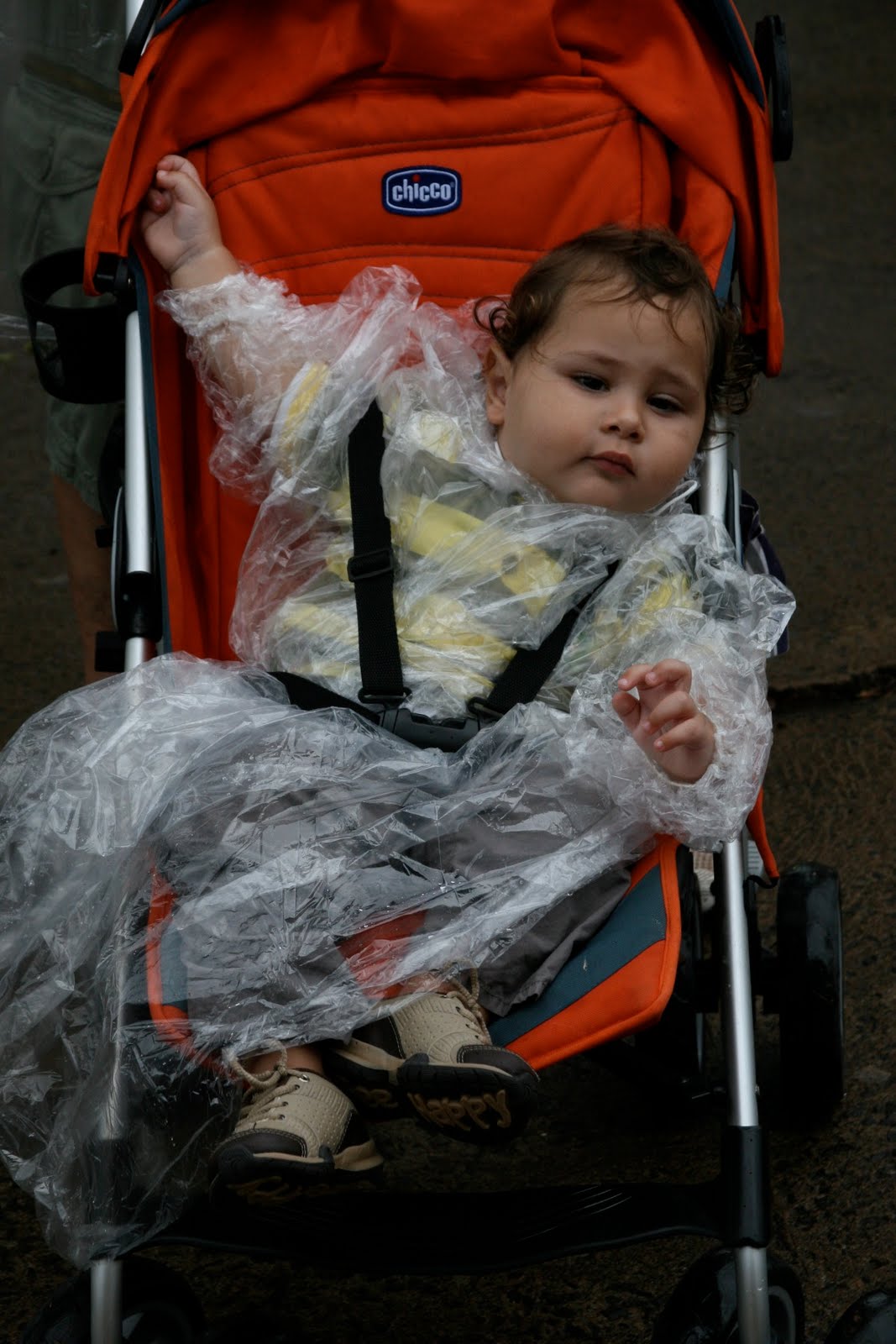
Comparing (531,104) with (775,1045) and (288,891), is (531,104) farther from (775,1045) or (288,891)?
(775,1045)

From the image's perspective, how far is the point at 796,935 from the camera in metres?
2.22

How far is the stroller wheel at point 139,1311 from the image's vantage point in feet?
5.88

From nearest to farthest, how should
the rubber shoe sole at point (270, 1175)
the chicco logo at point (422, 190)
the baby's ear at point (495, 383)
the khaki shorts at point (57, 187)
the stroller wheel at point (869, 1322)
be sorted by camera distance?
the rubber shoe sole at point (270, 1175)
the stroller wheel at point (869, 1322)
the baby's ear at point (495, 383)
the chicco logo at point (422, 190)
the khaki shorts at point (57, 187)

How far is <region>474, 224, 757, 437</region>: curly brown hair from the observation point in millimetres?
2201

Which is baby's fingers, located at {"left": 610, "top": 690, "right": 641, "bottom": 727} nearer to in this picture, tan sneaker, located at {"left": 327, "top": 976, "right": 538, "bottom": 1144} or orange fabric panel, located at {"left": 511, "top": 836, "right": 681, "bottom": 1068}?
orange fabric panel, located at {"left": 511, "top": 836, "right": 681, "bottom": 1068}

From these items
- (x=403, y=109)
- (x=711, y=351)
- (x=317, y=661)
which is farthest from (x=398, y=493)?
(x=403, y=109)

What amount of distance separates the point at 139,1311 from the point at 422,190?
5.24 feet

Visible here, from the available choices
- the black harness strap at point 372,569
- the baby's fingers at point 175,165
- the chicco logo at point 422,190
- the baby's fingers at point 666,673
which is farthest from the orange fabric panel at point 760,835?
the baby's fingers at point 175,165

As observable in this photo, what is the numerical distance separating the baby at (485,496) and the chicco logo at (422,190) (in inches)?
5.3

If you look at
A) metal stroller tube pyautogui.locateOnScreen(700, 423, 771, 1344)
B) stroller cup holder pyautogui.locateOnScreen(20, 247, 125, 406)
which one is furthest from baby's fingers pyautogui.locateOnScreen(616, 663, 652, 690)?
stroller cup holder pyautogui.locateOnScreen(20, 247, 125, 406)

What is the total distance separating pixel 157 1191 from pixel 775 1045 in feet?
3.85

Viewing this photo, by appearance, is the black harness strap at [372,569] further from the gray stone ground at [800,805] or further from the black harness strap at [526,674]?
the gray stone ground at [800,805]

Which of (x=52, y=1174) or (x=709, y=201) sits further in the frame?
(x=709, y=201)

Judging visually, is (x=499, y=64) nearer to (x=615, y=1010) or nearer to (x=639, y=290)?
(x=639, y=290)
